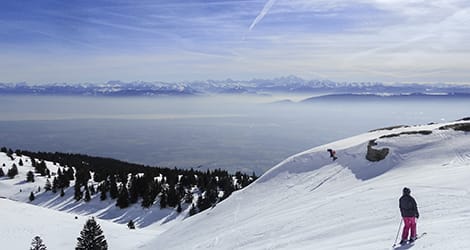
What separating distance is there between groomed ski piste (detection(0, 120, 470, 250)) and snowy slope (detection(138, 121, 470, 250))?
0.17 ft

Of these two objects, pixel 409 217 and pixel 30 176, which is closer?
pixel 409 217

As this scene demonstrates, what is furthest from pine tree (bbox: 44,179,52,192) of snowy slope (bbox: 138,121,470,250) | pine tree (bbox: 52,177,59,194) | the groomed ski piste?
snowy slope (bbox: 138,121,470,250)

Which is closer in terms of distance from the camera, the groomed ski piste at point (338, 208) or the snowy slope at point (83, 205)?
the groomed ski piste at point (338, 208)

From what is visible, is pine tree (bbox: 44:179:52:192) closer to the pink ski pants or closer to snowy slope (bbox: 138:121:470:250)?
snowy slope (bbox: 138:121:470:250)

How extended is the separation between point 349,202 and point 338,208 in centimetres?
117

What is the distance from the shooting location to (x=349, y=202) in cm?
2111

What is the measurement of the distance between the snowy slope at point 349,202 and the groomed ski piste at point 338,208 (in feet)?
0.17

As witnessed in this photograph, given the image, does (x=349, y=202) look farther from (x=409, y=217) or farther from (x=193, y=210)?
(x=193, y=210)

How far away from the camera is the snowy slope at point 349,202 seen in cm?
1459

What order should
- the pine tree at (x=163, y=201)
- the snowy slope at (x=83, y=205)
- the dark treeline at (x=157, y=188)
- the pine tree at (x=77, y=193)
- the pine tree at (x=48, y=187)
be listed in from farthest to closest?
the pine tree at (x=48, y=187), the pine tree at (x=77, y=193), the dark treeline at (x=157, y=188), the pine tree at (x=163, y=201), the snowy slope at (x=83, y=205)

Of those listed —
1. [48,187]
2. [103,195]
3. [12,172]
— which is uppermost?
[12,172]

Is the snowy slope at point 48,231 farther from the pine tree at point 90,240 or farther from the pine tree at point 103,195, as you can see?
the pine tree at point 103,195

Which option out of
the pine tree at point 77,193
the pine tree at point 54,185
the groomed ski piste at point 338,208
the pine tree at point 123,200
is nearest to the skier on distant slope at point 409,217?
the groomed ski piste at point 338,208

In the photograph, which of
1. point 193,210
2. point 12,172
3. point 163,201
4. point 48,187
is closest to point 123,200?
point 163,201
